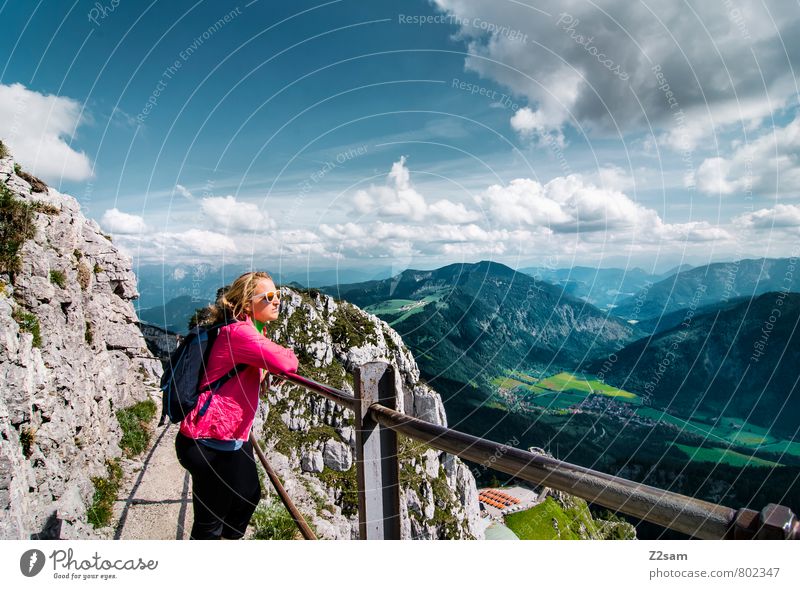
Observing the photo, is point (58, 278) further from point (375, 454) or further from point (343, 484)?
point (343, 484)

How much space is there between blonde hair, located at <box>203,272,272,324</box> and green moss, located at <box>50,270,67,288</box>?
11.6 m

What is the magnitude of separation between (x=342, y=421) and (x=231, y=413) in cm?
7788

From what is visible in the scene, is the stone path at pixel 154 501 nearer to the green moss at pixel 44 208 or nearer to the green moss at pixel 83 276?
the green moss at pixel 83 276

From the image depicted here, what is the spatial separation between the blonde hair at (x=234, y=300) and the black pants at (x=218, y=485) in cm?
113

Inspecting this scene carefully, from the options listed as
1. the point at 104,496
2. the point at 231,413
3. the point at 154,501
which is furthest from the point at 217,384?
the point at 104,496

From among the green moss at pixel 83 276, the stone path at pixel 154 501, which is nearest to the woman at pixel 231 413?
the stone path at pixel 154 501

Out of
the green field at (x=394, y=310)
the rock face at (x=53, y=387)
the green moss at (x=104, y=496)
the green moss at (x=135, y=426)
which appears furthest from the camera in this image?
the green field at (x=394, y=310)

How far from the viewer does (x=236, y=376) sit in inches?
165

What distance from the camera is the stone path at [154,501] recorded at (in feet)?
28.6

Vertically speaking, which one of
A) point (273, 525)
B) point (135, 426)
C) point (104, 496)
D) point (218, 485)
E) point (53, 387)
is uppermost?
point (218, 485)
